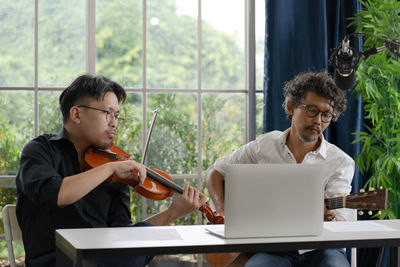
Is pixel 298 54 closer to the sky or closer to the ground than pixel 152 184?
closer to the sky

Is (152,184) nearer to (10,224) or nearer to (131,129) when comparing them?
(10,224)

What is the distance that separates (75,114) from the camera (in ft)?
6.90

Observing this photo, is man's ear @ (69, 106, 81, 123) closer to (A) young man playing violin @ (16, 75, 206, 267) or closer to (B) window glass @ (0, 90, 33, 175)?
(A) young man playing violin @ (16, 75, 206, 267)

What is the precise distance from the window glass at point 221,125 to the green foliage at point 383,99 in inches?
28.1

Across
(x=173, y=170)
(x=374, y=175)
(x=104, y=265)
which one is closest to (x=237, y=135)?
(x=173, y=170)

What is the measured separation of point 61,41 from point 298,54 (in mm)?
1416

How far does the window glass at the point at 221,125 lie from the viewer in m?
3.38

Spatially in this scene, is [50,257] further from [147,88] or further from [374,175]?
[374,175]

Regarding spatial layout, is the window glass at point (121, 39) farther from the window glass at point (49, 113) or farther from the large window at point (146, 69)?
the window glass at point (49, 113)

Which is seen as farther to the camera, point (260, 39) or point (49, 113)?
point (260, 39)

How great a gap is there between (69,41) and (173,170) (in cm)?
99

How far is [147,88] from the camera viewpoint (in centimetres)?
332

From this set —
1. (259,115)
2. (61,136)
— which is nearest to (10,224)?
(61,136)

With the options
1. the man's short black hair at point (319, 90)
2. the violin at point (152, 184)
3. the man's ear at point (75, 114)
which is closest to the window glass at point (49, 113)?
the violin at point (152, 184)
